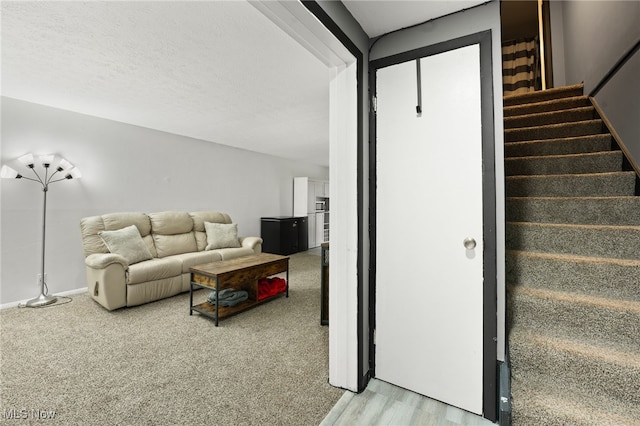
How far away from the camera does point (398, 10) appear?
59.6 inches

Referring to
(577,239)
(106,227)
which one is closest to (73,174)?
(106,227)

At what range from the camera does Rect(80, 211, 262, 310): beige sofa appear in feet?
10.0

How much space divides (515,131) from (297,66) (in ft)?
6.85

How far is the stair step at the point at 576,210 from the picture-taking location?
1.78 metres

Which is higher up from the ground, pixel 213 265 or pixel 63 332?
pixel 213 265

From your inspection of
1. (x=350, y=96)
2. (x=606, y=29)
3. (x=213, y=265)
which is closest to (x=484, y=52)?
(x=350, y=96)

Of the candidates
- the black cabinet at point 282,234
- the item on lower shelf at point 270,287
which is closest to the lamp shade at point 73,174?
the item on lower shelf at point 270,287

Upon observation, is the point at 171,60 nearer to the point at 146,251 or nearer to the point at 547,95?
the point at 146,251

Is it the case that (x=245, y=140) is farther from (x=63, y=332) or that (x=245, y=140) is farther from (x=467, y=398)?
(x=467, y=398)

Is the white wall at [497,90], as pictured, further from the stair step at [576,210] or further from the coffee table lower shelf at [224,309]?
the coffee table lower shelf at [224,309]

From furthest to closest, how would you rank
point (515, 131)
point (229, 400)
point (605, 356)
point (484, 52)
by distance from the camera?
1. point (515, 131)
2. point (229, 400)
3. point (484, 52)
4. point (605, 356)

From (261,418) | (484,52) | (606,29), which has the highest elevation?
(606,29)

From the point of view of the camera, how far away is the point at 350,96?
1.67 meters

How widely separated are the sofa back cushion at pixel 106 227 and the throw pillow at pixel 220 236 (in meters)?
0.81
